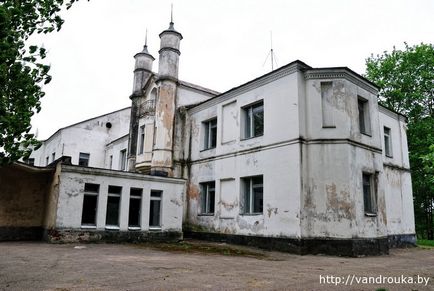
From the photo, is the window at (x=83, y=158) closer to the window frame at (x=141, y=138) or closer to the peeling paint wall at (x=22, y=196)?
A: the window frame at (x=141, y=138)

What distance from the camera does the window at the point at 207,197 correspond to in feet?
59.2

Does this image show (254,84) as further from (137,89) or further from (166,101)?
(137,89)

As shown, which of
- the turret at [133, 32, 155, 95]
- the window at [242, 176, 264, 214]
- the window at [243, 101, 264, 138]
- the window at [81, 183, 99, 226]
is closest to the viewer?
the window at [81, 183, 99, 226]

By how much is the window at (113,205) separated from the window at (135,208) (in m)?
0.61

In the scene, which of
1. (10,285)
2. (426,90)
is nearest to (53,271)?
(10,285)

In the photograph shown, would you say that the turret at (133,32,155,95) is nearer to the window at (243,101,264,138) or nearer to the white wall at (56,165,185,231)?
the white wall at (56,165,185,231)

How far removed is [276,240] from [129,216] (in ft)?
21.8

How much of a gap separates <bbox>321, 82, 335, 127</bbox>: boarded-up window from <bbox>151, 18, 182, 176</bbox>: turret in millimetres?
8750

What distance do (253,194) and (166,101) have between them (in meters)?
7.75

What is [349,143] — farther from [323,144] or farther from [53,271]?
[53,271]

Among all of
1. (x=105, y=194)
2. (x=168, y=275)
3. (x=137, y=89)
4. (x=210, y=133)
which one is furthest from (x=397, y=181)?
(x=137, y=89)

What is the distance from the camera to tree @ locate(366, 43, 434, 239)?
2599 cm

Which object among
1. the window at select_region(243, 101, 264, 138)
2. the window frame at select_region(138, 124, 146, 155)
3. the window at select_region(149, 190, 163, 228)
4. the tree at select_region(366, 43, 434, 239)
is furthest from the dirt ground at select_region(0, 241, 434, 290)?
the tree at select_region(366, 43, 434, 239)

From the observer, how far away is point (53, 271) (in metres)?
7.23
